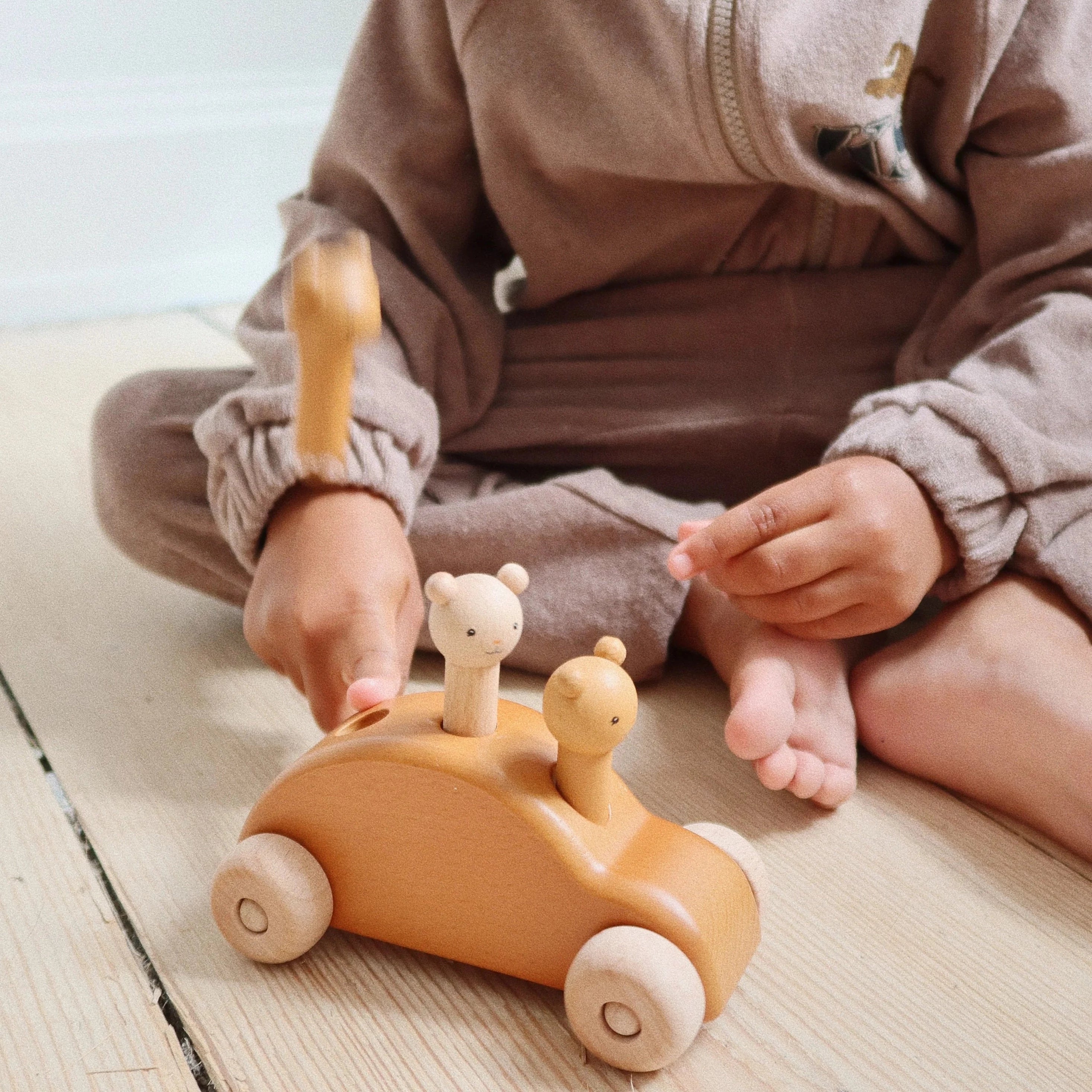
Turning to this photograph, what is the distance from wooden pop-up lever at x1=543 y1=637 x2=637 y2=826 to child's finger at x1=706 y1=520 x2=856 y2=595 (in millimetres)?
181

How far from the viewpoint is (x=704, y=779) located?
602mm

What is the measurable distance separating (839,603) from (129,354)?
94 cm

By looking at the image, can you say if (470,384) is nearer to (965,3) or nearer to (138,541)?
(138,541)

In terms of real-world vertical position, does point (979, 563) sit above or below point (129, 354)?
above

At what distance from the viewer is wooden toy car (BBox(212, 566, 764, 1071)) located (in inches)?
15.8

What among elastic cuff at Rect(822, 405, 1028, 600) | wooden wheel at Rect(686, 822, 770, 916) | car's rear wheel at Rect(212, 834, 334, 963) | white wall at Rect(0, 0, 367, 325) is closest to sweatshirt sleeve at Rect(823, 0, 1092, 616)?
elastic cuff at Rect(822, 405, 1028, 600)

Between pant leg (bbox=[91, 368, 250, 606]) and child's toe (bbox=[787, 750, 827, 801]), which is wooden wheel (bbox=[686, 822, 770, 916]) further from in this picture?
pant leg (bbox=[91, 368, 250, 606])

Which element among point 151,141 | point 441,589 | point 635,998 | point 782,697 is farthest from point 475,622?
point 151,141

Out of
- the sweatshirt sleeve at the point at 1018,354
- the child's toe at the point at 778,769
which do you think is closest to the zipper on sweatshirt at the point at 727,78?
the sweatshirt sleeve at the point at 1018,354

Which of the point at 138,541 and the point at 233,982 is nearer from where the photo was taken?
the point at 233,982

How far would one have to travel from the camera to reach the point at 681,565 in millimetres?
593

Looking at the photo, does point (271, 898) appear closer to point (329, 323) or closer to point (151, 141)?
point (329, 323)

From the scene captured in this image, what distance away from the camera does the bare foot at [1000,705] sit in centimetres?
56

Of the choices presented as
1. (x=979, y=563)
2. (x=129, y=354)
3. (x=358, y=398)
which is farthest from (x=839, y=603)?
(x=129, y=354)
